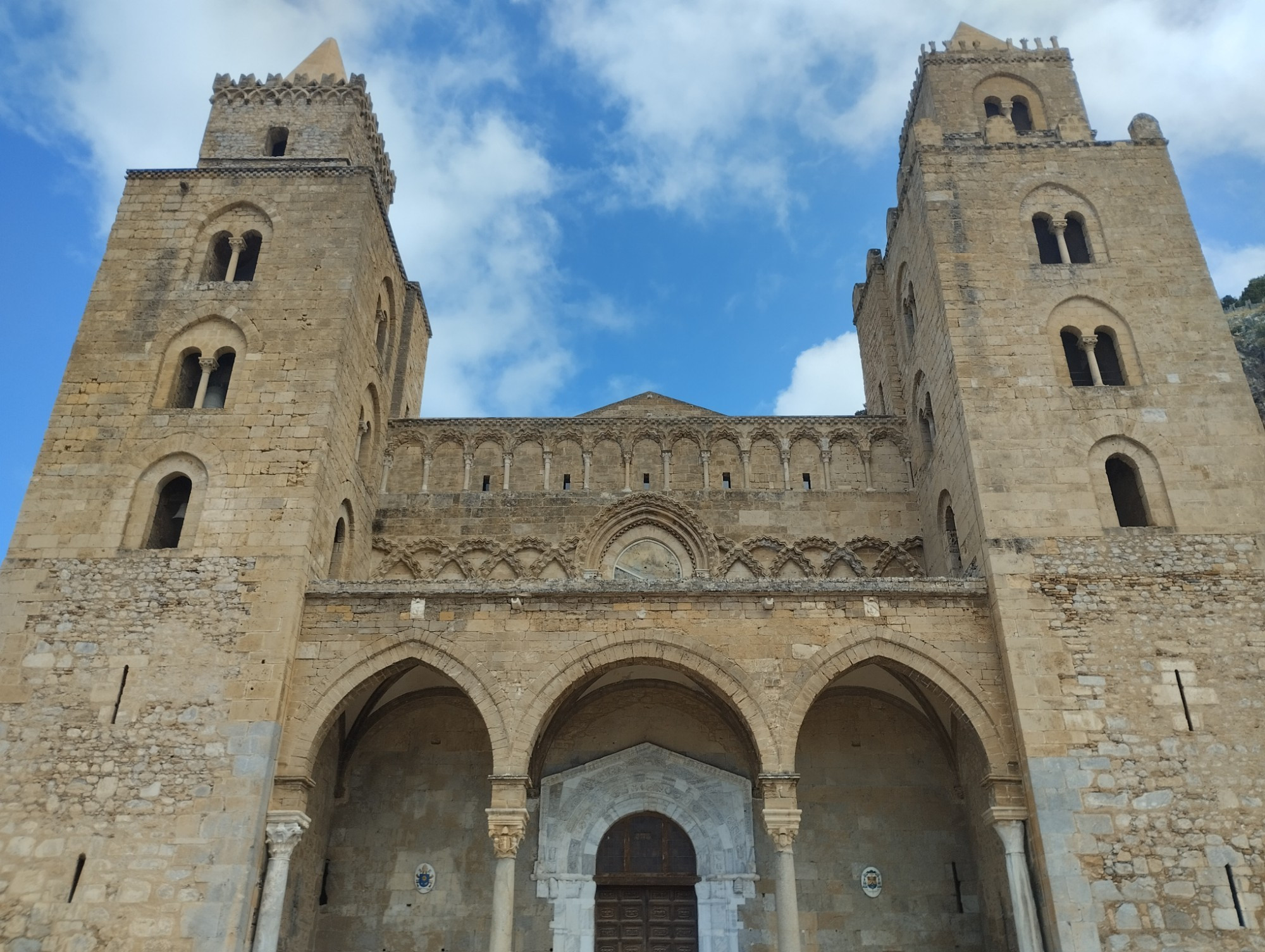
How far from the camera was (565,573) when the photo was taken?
16562 millimetres

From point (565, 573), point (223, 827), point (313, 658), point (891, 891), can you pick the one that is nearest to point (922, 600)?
point (891, 891)

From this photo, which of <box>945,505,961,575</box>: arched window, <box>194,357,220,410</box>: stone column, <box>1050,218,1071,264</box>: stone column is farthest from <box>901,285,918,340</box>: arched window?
<box>194,357,220,410</box>: stone column

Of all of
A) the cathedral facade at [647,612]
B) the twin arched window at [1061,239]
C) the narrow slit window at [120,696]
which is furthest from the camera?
the twin arched window at [1061,239]

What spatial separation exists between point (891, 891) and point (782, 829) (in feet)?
11.3

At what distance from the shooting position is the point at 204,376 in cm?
1459

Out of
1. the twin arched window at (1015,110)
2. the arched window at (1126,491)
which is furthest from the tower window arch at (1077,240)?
the arched window at (1126,491)

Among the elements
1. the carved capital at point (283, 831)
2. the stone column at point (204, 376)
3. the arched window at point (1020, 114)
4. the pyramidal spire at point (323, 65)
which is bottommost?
the carved capital at point (283, 831)

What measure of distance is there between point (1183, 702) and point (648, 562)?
8329mm

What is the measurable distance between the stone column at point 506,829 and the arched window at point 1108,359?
33.5 feet

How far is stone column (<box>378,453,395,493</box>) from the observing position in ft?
57.5

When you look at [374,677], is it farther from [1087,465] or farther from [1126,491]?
[1126,491]

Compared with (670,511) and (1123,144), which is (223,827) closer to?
(670,511)

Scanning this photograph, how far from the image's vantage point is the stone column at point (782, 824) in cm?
1157

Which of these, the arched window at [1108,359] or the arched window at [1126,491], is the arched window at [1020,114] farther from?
the arched window at [1126,491]
